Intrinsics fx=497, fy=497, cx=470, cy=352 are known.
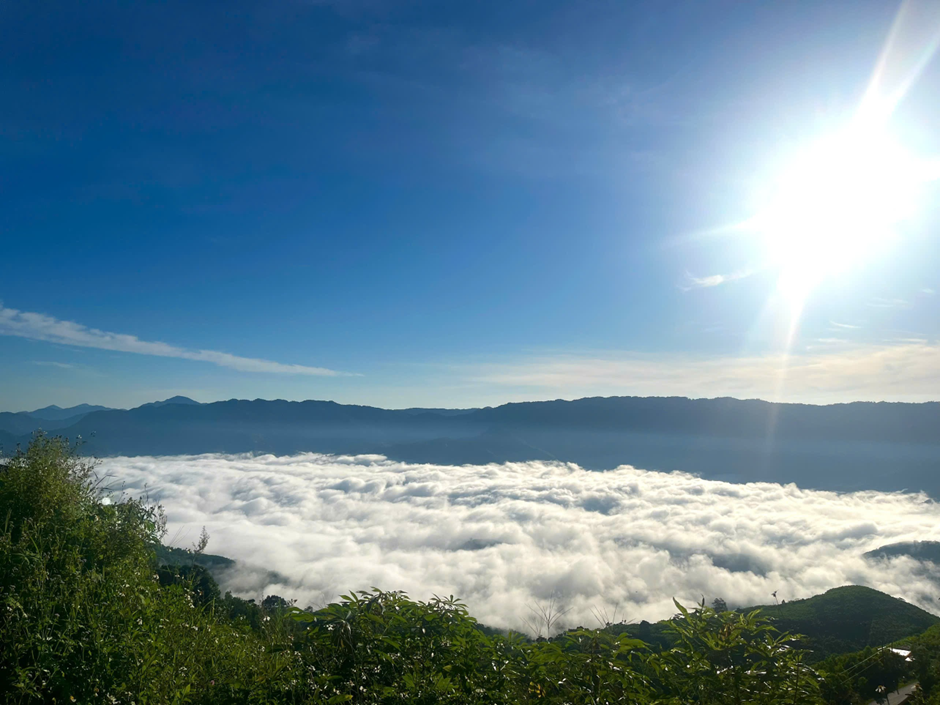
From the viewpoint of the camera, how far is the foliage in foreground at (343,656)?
10.2 ft

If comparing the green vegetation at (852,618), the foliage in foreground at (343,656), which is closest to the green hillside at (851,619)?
the green vegetation at (852,618)

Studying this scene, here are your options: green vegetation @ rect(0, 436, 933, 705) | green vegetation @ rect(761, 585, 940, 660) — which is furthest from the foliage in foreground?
green vegetation @ rect(761, 585, 940, 660)

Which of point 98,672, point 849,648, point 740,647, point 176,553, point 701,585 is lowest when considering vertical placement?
point 701,585

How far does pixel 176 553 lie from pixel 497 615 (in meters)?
133

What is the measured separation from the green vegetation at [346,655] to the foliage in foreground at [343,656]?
0.04 feet

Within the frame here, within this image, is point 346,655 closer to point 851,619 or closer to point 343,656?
point 343,656

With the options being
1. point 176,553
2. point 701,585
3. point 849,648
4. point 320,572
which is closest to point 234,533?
point 320,572

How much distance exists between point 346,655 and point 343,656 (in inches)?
0.9

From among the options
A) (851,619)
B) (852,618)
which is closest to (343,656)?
(851,619)

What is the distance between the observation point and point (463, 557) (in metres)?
182

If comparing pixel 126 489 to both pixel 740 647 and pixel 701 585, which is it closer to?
pixel 740 647

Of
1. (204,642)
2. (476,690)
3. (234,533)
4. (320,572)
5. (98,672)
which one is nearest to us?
(476,690)

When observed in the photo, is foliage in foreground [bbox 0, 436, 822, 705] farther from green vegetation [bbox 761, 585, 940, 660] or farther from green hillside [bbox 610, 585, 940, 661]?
green vegetation [bbox 761, 585, 940, 660]

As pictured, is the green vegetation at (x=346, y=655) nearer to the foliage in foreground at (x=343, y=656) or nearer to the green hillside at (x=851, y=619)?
the foliage in foreground at (x=343, y=656)
